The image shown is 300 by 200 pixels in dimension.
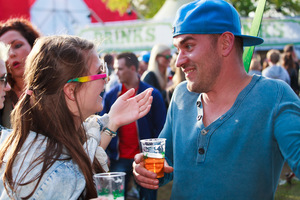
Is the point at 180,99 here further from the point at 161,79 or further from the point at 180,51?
the point at 161,79

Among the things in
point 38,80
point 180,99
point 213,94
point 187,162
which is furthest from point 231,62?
point 38,80

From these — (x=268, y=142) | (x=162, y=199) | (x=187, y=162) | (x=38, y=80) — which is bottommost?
(x=162, y=199)

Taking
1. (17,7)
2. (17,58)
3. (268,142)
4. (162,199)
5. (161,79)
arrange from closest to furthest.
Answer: (268,142)
(17,58)
(162,199)
(161,79)
(17,7)

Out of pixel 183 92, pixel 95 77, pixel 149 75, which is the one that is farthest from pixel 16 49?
pixel 149 75

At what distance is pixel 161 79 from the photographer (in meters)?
6.41

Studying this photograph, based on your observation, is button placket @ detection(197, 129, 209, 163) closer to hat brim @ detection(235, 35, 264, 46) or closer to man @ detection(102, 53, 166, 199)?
hat brim @ detection(235, 35, 264, 46)

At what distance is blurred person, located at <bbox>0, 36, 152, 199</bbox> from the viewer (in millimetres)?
1673

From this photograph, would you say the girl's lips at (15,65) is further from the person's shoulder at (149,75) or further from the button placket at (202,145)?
the person's shoulder at (149,75)

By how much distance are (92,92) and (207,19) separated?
86 cm

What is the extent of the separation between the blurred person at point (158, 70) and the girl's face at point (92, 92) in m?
4.00

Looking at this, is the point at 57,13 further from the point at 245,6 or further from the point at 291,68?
the point at 245,6

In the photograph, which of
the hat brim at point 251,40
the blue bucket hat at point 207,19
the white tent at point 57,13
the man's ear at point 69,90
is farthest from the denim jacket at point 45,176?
the white tent at point 57,13

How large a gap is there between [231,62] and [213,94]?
24cm

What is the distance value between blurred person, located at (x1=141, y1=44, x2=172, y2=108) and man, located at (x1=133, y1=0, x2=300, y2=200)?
398 centimetres
